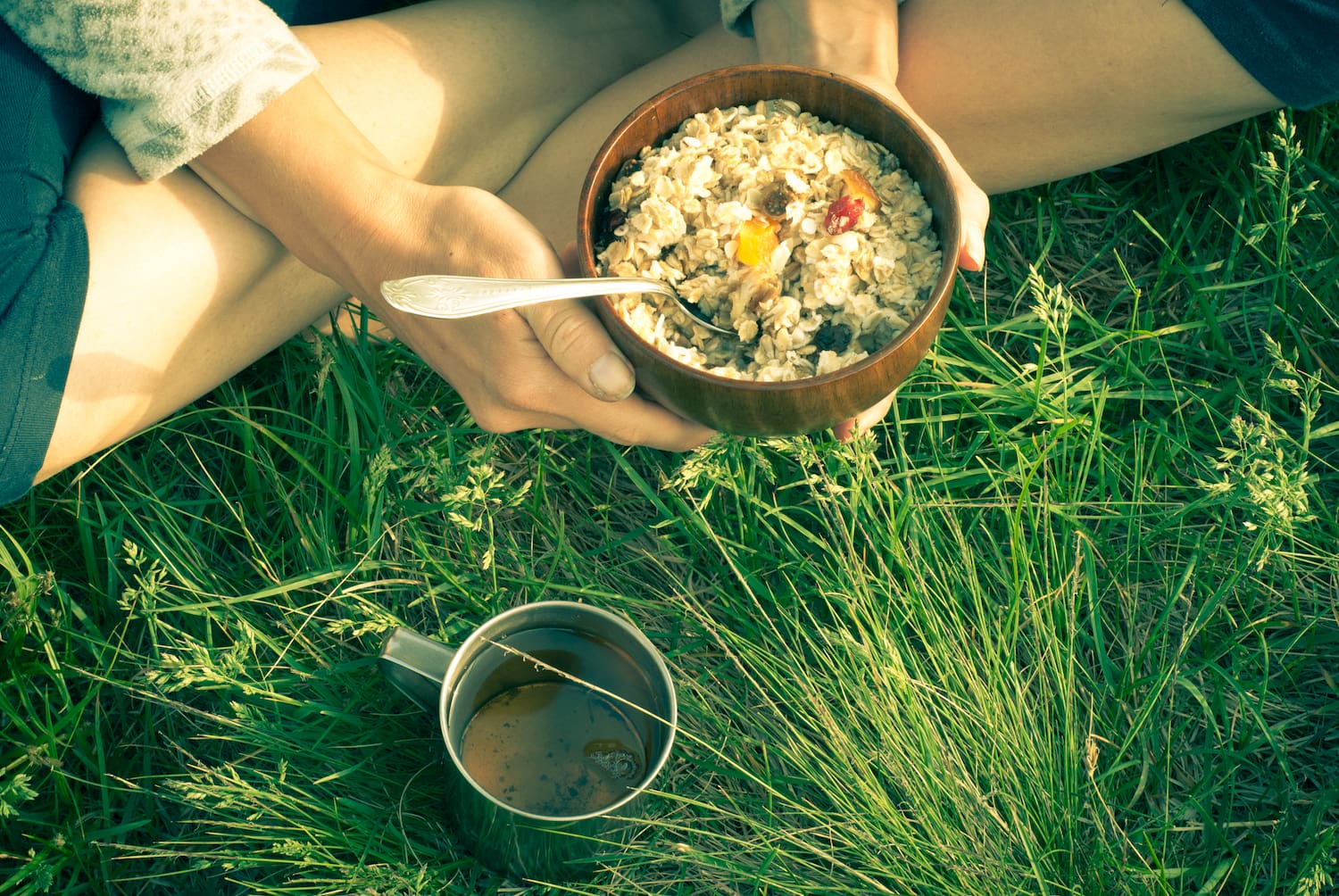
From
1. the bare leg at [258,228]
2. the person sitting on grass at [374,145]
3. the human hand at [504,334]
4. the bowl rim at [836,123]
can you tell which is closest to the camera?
the bowl rim at [836,123]

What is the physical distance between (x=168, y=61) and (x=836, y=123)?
2.27ft

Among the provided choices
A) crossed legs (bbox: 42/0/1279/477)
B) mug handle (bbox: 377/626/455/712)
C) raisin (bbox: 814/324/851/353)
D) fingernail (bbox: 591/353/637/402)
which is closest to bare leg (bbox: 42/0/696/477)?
crossed legs (bbox: 42/0/1279/477)

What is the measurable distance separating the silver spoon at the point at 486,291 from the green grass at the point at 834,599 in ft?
1.07

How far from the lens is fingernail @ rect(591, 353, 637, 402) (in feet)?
3.34

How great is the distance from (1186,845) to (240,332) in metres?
A: 1.32

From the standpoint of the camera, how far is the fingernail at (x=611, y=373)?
102 centimetres

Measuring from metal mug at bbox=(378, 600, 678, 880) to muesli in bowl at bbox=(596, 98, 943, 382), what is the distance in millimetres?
342

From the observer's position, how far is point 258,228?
1357 millimetres

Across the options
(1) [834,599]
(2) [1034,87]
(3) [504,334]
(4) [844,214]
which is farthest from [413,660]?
(2) [1034,87]

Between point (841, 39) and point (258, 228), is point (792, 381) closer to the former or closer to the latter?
point (841, 39)

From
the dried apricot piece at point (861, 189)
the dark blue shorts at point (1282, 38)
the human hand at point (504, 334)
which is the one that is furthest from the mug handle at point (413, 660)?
the dark blue shorts at point (1282, 38)

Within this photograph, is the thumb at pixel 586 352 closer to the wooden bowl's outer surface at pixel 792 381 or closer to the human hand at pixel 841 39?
the wooden bowl's outer surface at pixel 792 381

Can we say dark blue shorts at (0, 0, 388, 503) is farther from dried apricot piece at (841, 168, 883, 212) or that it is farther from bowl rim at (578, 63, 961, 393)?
dried apricot piece at (841, 168, 883, 212)

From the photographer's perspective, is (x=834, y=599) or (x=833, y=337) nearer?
(x=833, y=337)
